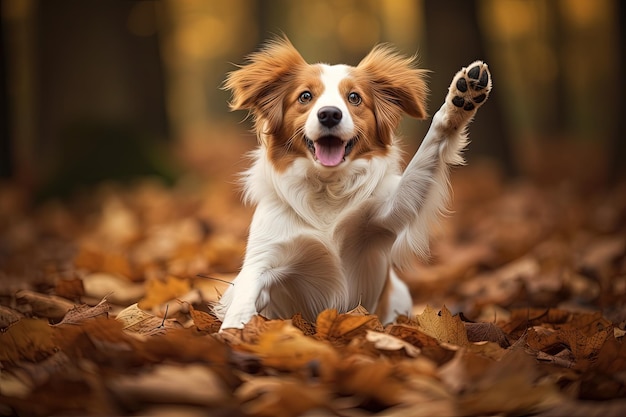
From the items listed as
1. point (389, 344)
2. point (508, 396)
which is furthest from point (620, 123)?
point (508, 396)

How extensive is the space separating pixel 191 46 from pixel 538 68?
1415 centimetres

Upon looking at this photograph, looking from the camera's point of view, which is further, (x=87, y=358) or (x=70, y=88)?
(x=70, y=88)

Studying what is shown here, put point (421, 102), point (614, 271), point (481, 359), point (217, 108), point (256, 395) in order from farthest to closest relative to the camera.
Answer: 1. point (217, 108)
2. point (614, 271)
3. point (421, 102)
4. point (481, 359)
5. point (256, 395)

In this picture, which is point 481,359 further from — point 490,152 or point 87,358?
point 490,152

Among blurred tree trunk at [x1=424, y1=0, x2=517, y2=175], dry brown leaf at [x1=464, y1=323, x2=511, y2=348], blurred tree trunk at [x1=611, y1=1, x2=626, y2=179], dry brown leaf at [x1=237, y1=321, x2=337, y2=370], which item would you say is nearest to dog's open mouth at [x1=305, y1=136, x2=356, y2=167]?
dry brown leaf at [x1=464, y1=323, x2=511, y2=348]

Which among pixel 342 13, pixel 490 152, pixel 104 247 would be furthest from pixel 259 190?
pixel 342 13

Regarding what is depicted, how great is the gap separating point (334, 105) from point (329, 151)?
211 millimetres

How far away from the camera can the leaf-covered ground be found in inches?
Result: 75.1

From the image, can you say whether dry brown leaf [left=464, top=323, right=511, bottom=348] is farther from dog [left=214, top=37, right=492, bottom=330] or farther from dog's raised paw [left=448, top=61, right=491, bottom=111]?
dog's raised paw [left=448, top=61, right=491, bottom=111]

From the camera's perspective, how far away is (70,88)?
9.12 metres

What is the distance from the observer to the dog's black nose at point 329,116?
2.95 metres

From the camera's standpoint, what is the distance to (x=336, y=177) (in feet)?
10.3

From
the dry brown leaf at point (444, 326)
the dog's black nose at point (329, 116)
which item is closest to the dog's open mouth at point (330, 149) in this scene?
the dog's black nose at point (329, 116)

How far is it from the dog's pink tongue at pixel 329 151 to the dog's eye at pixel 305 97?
0.65ft
